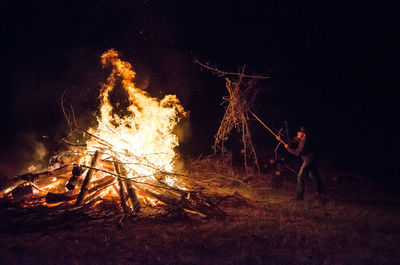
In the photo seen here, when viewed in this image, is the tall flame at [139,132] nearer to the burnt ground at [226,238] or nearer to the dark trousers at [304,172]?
the burnt ground at [226,238]

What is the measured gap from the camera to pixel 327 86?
17.9m

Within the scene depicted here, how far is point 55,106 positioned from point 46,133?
1734 mm

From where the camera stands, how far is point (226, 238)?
5035mm

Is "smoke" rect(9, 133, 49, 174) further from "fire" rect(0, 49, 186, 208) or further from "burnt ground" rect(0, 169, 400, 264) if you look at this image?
"burnt ground" rect(0, 169, 400, 264)

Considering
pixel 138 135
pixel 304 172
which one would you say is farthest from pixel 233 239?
pixel 138 135

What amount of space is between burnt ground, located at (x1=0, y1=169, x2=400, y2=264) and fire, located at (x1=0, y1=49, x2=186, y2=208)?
1160mm

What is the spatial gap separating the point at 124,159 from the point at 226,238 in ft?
13.3

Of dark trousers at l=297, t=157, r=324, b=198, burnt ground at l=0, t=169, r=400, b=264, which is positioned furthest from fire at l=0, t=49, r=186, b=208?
dark trousers at l=297, t=157, r=324, b=198

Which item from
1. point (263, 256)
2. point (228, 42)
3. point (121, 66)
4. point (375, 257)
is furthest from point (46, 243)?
point (228, 42)

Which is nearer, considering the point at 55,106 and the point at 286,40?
the point at 55,106

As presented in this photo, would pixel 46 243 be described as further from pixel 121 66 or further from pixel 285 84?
pixel 285 84

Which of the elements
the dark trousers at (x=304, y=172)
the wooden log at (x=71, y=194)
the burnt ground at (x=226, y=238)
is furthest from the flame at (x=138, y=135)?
the dark trousers at (x=304, y=172)

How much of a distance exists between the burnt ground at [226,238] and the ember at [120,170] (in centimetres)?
80

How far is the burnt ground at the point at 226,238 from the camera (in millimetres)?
4348
